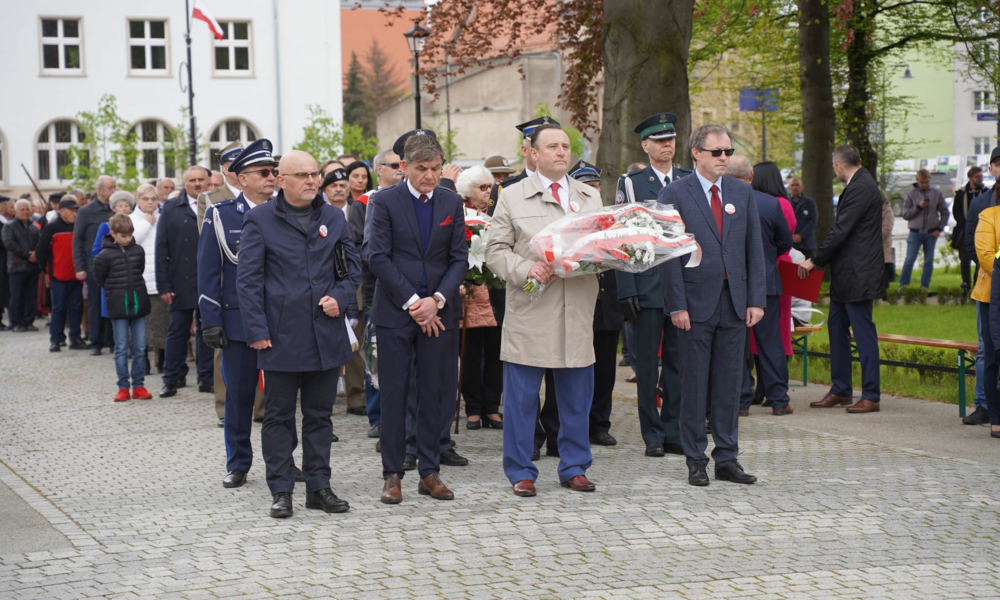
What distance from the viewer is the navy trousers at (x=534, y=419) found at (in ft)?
24.8

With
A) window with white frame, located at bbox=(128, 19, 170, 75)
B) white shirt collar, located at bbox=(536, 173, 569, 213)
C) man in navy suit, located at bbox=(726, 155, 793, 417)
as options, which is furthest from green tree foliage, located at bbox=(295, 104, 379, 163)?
white shirt collar, located at bbox=(536, 173, 569, 213)

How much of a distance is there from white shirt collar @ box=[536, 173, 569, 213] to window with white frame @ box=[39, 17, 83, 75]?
155 ft

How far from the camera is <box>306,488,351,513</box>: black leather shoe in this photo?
278 inches

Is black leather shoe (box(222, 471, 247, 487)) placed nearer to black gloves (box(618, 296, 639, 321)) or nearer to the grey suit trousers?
black gloves (box(618, 296, 639, 321))

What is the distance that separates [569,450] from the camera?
25.0ft

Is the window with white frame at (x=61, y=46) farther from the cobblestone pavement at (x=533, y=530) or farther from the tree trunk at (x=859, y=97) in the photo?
the cobblestone pavement at (x=533, y=530)

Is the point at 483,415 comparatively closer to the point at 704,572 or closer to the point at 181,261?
the point at 181,261

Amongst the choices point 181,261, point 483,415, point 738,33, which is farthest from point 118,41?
point 483,415

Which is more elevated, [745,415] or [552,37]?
[552,37]

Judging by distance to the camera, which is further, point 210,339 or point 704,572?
point 210,339

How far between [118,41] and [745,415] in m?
46.2

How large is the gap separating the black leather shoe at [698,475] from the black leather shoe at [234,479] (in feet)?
9.63

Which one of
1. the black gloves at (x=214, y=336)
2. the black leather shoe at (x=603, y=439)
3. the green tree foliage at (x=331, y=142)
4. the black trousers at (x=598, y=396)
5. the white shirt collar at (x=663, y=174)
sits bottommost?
the black leather shoe at (x=603, y=439)

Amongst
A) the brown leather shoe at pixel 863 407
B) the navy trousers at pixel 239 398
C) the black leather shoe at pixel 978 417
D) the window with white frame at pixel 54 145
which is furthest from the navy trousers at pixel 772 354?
the window with white frame at pixel 54 145
